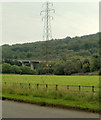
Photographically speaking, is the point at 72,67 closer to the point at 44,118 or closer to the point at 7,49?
the point at 7,49

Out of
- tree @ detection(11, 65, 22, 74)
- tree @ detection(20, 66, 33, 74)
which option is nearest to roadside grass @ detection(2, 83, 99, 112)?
tree @ detection(11, 65, 22, 74)

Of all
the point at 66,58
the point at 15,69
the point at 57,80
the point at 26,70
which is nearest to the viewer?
the point at 57,80

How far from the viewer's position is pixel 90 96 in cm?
1476

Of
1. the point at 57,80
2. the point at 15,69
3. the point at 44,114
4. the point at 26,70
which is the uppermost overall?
the point at 15,69

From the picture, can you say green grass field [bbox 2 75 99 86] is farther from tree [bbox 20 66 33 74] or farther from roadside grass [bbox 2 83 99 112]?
tree [bbox 20 66 33 74]

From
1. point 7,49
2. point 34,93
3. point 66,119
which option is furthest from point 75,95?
point 7,49

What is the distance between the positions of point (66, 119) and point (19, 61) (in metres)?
98.5

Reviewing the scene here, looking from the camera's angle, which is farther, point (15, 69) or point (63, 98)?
point (15, 69)

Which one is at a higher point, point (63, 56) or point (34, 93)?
point (63, 56)

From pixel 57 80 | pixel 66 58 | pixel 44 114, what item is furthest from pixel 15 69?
pixel 44 114

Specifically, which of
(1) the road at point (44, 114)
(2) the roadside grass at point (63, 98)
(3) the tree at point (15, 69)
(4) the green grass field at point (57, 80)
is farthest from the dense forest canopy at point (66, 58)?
(1) the road at point (44, 114)

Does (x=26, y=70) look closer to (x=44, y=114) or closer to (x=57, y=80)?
(x=57, y=80)

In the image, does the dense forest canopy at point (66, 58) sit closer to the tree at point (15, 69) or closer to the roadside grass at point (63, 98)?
the tree at point (15, 69)

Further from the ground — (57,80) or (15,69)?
(15,69)
